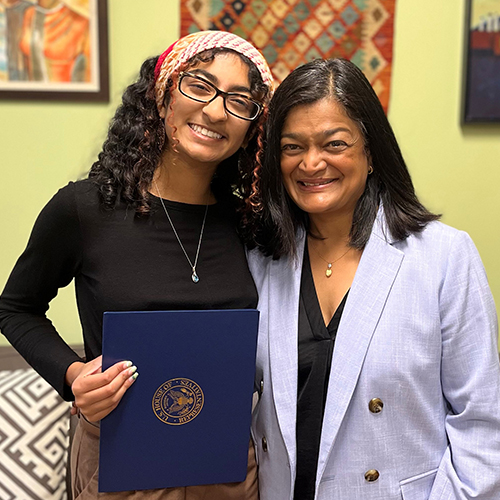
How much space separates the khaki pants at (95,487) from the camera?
1043 mm

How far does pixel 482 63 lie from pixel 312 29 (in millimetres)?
670

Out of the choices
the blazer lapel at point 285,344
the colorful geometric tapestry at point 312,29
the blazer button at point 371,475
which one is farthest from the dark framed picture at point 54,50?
the blazer button at point 371,475

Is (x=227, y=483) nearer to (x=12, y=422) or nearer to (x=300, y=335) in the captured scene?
(x=300, y=335)

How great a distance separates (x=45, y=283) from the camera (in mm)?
1110

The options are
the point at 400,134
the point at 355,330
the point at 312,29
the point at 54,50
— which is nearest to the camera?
the point at 355,330

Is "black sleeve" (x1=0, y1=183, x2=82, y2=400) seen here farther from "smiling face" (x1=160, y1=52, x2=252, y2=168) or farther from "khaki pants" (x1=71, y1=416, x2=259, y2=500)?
"smiling face" (x1=160, y1=52, x2=252, y2=168)

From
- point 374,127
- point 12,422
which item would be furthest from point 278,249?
point 12,422

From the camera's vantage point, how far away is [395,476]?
107 cm

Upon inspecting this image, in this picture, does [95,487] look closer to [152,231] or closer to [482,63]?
[152,231]

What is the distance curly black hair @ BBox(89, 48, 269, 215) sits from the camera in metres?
1.12

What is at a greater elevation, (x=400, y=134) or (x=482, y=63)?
(x=482, y=63)

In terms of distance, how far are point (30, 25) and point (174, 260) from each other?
46.6 inches

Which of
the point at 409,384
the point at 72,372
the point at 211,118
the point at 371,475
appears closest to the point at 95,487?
the point at 72,372

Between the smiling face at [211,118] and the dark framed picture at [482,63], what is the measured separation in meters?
1.31
